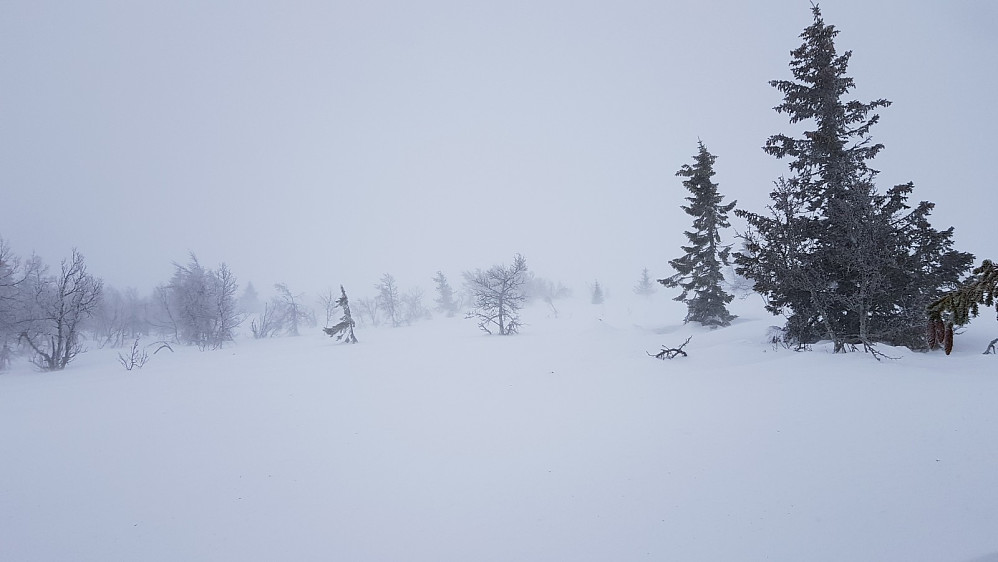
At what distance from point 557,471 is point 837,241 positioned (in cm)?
1067

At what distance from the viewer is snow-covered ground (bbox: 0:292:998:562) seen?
157 inches

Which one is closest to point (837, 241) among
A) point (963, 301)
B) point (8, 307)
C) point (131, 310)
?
point (963, 301)

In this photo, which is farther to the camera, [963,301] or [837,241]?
[837,241]

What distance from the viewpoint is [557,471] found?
5.71 meters

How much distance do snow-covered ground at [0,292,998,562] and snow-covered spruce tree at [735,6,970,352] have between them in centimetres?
168

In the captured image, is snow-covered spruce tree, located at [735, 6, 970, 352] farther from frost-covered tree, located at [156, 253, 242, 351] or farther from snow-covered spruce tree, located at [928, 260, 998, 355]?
frost-covered tree, located at [156, 253, 242, 351]

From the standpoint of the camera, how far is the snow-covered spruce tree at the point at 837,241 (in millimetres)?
9711

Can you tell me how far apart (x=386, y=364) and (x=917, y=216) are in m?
19.7

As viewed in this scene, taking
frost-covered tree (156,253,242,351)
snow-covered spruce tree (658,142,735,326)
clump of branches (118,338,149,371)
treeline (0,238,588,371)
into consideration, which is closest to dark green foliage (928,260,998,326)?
snow-covered spruce tree (658,142,735,326)

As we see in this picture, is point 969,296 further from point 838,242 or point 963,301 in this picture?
point 838,242

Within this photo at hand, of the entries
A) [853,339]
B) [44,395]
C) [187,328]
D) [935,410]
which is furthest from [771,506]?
[187,328]

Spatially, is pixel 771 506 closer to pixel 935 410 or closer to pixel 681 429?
pixel 681 429

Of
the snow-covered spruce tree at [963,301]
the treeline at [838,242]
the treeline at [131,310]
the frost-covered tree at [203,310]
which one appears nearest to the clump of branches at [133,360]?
the treeline at [131,310]

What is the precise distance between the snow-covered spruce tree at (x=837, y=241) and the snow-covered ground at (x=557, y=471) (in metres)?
1.68
